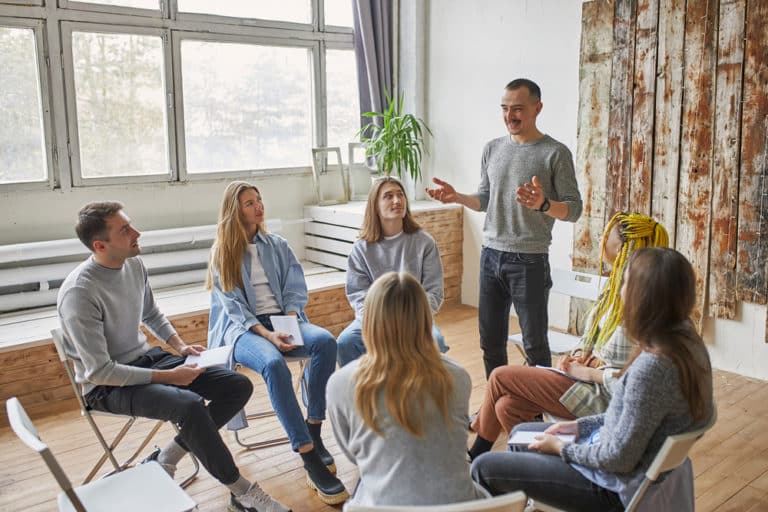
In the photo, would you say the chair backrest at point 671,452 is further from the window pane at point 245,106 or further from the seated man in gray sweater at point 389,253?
the window pane at point 245,106

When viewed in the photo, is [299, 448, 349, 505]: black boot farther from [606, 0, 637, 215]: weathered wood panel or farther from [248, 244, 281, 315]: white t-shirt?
[606, 0, 637, 215]: weathered wood panel

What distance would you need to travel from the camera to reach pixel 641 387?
1659 mm

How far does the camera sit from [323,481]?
2.72 metres

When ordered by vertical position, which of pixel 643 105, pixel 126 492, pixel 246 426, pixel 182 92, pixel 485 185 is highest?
pixel 182 92

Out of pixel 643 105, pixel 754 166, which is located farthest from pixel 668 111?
pixel 754 166

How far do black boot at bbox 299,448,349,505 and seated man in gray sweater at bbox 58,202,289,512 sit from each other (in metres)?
0.21

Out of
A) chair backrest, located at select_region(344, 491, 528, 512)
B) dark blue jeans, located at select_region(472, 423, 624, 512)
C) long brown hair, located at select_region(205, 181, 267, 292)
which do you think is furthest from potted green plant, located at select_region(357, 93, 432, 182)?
chair backrest, located at select_region(344, 491, 528, 512)

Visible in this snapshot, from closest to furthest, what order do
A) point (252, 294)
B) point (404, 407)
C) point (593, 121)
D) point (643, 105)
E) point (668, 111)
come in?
point (404, 407) < point (252, 294) < point (668, 111) < point (643, 105) < point (593, 121)

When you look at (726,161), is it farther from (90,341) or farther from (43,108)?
(43,108)

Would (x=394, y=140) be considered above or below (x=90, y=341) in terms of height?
above

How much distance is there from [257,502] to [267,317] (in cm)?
90

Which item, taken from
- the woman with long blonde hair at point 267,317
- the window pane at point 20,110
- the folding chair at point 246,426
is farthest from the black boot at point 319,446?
the window pane at point 20,110

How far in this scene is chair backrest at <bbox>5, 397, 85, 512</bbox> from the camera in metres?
1.57

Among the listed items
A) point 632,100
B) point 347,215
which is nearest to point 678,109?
point 632,100
